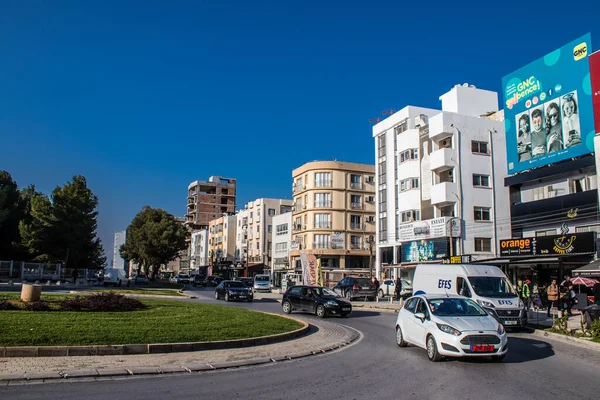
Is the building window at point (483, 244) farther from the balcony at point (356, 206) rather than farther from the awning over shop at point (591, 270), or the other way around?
the balcony at point (356, 206)

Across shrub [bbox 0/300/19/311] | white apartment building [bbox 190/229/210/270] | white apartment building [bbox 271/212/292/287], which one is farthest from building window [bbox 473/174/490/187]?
white apartment building [bbox 190/229/210/270]

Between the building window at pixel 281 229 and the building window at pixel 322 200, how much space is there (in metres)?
10.9

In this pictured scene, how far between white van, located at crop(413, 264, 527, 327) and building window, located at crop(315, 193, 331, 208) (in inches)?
1842

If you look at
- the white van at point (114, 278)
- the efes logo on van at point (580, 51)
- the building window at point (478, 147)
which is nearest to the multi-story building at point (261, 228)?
the white van at point (114, 278)

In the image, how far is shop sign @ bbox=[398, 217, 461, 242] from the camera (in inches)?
1784

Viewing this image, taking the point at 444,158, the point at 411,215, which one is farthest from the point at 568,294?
the point at 411,215

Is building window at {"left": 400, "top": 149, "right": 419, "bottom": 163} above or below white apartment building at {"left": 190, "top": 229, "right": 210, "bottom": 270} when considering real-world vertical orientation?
above

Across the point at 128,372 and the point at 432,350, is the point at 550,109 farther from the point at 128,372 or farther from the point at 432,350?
the point at 128,372

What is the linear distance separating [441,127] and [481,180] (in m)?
6.19

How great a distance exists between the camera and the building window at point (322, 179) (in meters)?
68.9

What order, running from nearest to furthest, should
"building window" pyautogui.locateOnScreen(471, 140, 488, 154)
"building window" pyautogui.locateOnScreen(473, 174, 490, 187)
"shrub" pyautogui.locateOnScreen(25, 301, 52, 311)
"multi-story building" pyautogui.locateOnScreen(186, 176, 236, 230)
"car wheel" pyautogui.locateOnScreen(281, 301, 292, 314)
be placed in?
"shrub" pyautogui.locateOnScreen(25, 301, 52, 311) → "car wheel" pyautogui.locateOnScreen(281, 301, 292, 314) → "building window" pyautogui.locateOnScreen(473, 174, 490, 187) → "building window" pyautogui.locateOnScreen(471, 140, 488, 154) → "multi-story building" pyautogui.locateOnScreen(186, 176, 236, 230)

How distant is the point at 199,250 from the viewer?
127500mm

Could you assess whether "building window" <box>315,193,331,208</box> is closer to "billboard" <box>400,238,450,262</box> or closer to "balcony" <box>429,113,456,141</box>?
"billboard" <box>400,238,450,262</box>

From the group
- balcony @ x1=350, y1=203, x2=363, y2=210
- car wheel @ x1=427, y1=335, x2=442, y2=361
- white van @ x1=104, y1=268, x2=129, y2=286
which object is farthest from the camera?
balcony @ x1=350, y1=203, x2=363, y2=210
